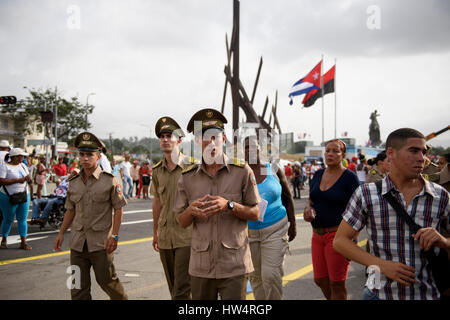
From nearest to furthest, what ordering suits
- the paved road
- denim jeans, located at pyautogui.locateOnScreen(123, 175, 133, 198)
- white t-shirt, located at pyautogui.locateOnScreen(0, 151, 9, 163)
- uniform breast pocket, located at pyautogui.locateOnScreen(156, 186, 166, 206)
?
uniform breast pocket, located at pyautogui.locateOnScreen(156, 186, 166, 206) < the paved road < white t-shirt, located at pyautogui.locateOnScreen(0, 151, 9, 163) < denim jeans, located at pyautogui.locateOnScreen(123, 175, 133, 198)

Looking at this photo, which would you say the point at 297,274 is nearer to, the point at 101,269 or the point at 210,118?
the point at 101,269

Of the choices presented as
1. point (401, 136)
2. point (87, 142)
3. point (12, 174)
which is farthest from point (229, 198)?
point (12, 174)

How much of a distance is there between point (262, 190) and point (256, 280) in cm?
92

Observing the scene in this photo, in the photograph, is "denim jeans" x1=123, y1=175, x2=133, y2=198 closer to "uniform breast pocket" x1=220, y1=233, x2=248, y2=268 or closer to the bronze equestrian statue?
"uniform breast pocket" x1=220, y1=233, x2=248, y2=268

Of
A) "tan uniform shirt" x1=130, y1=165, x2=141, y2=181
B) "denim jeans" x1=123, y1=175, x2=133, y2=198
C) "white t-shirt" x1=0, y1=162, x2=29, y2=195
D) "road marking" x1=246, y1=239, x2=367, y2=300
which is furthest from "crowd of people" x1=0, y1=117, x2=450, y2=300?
"tan uniform shirt" x1=130, y1=165, x2=141, y2=181

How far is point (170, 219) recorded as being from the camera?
3717mm

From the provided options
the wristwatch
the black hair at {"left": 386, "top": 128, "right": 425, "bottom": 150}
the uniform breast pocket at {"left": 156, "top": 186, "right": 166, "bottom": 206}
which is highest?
the black hair at {"left": 386, "top": 128, "right": 425, "bottom": 150}

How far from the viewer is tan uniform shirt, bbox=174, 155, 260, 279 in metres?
2.70

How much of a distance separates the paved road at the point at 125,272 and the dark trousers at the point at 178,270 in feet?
2.52

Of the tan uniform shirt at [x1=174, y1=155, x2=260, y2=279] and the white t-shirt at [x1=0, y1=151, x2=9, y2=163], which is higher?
the white t-shirt at [x1=0, y1=151, x2=9, y2=163]

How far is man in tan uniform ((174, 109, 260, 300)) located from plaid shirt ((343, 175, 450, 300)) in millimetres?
927

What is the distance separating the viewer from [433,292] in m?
2.07

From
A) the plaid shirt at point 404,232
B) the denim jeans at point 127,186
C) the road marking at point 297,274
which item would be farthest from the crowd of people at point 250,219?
the denim jeans at point 127,186
